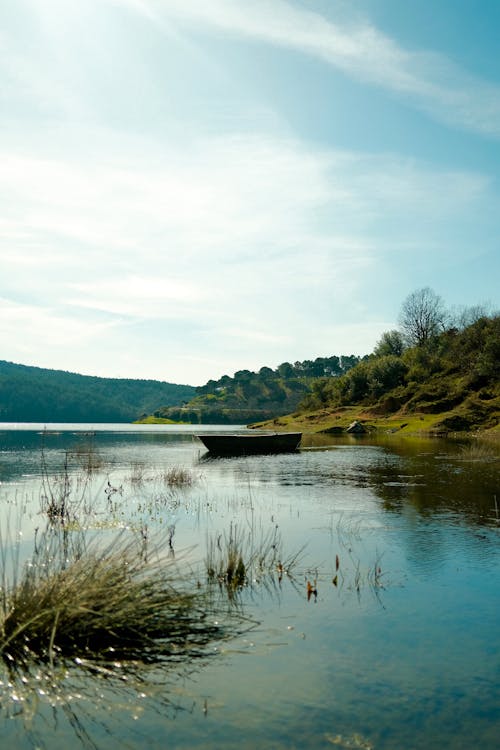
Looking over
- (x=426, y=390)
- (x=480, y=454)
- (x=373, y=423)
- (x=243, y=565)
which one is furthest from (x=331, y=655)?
(x=426, y=390)

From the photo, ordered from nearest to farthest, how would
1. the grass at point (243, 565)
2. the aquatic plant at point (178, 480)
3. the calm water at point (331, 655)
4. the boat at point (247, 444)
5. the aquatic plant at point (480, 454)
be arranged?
the calm water at point (331, 655)
the grass at point (243, 565)
the aquatic plant at point (178, 480)
the aquatic plant at point (480, 454)
the boat at point (247, 444)

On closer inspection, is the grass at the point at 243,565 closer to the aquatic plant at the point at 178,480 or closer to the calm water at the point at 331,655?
the calm water at the point at 331,655

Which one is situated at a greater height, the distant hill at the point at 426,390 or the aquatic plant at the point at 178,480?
the distant hill at the point at 426,390

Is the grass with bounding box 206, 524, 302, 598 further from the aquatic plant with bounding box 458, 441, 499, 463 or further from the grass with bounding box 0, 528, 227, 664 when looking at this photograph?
the aquatic plant with bounding box 458, 441, 499, 463

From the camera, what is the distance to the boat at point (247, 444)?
194 feet

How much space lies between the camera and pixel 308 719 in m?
8.04

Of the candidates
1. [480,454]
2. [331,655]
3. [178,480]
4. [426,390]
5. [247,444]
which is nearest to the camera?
[331,655]

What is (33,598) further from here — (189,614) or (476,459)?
(476,459)

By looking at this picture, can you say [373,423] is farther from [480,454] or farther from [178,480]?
[178,480]

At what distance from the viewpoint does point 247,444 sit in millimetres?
60562

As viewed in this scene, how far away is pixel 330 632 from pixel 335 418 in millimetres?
108287

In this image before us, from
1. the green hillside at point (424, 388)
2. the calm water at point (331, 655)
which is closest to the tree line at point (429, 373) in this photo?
the green hillside at point (424, 388)

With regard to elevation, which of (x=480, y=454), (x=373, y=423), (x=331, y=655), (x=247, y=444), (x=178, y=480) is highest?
(x=373, y=423)

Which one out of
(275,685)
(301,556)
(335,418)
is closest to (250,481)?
(301,556)
